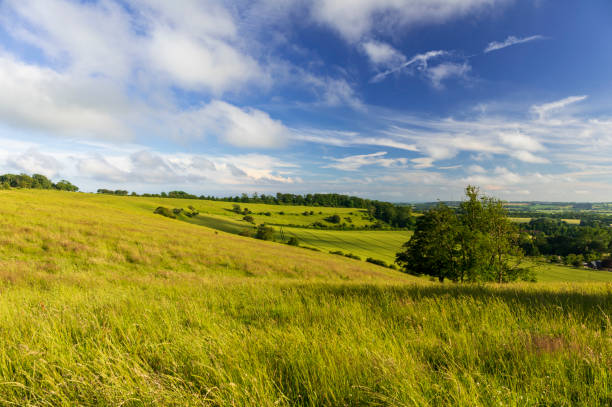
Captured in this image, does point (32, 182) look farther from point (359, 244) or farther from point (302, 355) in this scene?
point (302, 355)

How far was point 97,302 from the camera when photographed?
4.23 metres

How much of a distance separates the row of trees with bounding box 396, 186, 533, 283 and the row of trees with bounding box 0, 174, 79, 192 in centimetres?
17027

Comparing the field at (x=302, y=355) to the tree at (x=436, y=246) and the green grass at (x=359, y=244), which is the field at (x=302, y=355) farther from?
the green grass at (x=359, y=244)

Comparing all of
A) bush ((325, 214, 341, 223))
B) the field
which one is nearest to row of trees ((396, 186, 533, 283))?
the field

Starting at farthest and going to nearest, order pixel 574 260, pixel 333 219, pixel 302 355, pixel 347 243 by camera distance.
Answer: pixel 333 219, pixel 574 260, pixel 347 243, pixel 302 355

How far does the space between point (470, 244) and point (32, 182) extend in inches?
7308

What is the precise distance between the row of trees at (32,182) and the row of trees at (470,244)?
6704 inches

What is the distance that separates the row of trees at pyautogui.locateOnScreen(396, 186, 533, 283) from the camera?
25.1 m

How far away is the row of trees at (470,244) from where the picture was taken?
25.1 meters

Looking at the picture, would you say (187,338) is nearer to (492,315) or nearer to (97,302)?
(97,302)

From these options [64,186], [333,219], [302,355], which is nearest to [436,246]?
[302,355]

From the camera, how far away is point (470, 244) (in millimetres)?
25047

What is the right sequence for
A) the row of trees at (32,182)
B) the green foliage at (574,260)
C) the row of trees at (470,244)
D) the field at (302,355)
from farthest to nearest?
the row of trees at (32,182), the green foliage at (574,260), the row of trees at (470,244), the field at (302,355)

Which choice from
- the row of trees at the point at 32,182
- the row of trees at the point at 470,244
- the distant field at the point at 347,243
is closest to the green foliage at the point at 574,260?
the distant field at the point at 347,243
